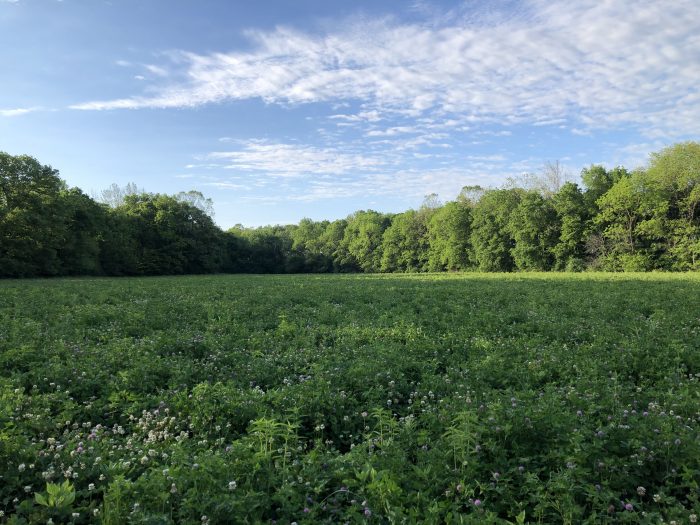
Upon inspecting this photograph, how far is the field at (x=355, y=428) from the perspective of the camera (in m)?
3.06

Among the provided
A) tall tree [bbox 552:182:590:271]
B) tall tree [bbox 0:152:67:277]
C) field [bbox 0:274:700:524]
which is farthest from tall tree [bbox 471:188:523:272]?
field [bbox 0:274:700:524]

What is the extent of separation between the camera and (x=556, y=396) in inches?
186

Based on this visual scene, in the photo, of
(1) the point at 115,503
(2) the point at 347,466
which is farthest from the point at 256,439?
(1) the point at 115,503

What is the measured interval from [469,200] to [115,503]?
89.8 meters

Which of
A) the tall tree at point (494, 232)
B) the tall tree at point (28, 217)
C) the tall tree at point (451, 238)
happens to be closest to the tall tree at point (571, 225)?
the tall tree at point (494, 232)

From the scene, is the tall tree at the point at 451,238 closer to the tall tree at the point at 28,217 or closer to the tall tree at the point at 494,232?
the tall tree at the point at 494,232

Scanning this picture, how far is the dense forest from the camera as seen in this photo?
146ft

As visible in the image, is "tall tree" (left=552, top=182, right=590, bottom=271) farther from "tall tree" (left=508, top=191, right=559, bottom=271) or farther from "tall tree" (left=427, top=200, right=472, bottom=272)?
"tall tree" (left=427, top=200, right=472, bottom=272)

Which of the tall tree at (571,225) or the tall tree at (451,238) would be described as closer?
the tall tree at (571,225)

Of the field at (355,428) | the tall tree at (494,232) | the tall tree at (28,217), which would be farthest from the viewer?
the tall tree at (494,232)

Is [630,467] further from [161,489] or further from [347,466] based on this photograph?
[161,489]

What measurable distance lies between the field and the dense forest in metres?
45.5

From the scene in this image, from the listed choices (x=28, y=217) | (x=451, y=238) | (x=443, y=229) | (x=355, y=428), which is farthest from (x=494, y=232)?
(x=355, y=428)

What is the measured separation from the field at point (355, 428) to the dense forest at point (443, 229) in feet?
149
